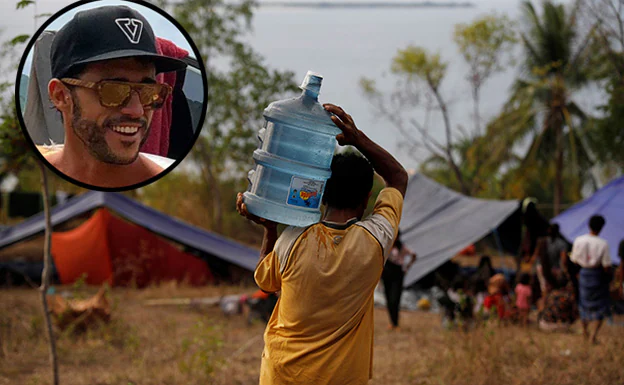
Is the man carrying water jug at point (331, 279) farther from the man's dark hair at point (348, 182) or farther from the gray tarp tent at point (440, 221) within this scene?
the gray tarp tent at point (440, 221)

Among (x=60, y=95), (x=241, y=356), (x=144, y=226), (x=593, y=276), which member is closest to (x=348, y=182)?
(x=60, y=95)

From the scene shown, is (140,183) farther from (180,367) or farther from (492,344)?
(492,344)

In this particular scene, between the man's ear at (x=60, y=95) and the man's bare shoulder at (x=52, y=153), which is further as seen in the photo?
the man's bare shoulder at (x=52, y=153)

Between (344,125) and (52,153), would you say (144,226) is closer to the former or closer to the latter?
(52,153)

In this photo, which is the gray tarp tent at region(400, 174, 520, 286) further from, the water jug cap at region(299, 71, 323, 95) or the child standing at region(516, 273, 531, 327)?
the water jug cap at region(299, 71, 323, 95)

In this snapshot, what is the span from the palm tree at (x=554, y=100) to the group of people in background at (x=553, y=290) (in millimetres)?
12698

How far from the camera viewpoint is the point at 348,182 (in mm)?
2547

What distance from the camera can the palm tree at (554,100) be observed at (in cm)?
2183

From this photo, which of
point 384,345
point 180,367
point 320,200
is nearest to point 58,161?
point 320,200

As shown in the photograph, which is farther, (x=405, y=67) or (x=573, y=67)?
(x=405, y=67)

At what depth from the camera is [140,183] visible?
2635mm

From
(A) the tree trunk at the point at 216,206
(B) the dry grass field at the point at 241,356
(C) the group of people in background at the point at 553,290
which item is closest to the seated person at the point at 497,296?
(C) the group of people in background at the point at 553,290

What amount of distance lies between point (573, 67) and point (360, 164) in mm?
21323

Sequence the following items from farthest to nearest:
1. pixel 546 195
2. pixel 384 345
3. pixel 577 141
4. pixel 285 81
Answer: pixel 546 195, pixel 577 141, pixel 285 81, pixel 384 345
